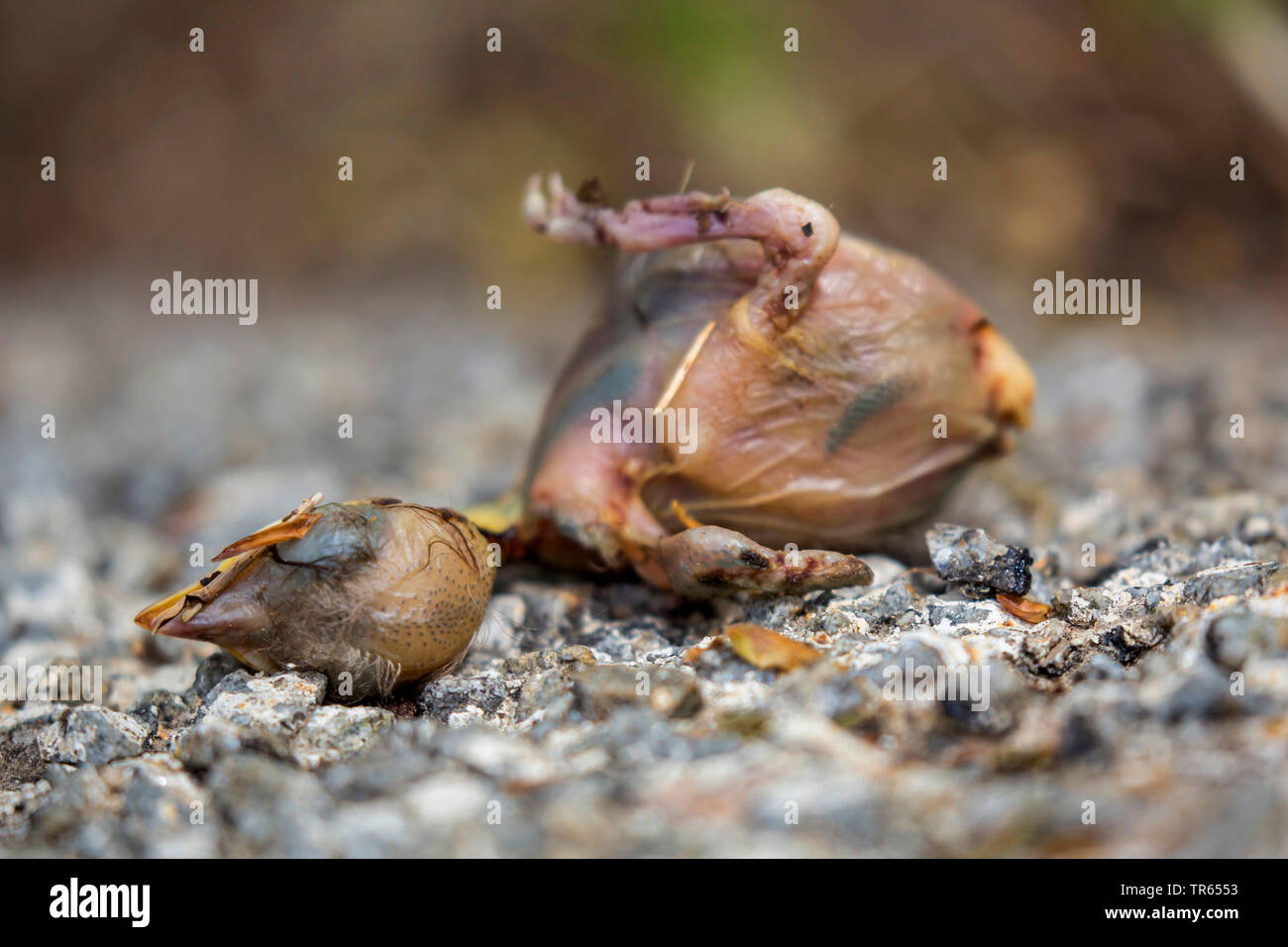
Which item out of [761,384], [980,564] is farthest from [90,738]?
[980,564]

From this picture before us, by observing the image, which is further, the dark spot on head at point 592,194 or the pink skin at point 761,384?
the dark spot on head at point 592,194

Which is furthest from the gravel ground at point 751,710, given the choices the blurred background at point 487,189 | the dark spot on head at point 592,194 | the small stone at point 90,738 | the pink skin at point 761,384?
the dark spot on head at point 592,194

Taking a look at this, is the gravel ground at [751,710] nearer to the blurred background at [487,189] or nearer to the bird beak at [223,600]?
the bird beak at [223,600]

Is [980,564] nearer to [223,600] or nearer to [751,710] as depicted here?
[751,710]

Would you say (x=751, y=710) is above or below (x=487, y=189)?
below

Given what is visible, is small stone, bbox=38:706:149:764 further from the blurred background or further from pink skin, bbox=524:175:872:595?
the blurred background
